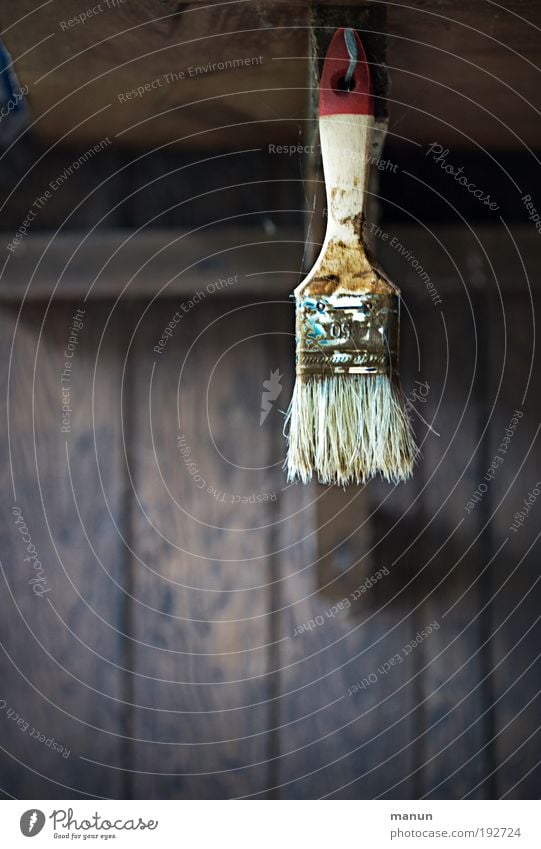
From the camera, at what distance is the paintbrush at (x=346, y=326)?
0.45 meters

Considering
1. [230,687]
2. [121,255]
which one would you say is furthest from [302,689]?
[121,255]

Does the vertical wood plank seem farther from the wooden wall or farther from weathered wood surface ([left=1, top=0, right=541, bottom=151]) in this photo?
weathered wood surface ([left=1, top=0, right=541, bottom=151])

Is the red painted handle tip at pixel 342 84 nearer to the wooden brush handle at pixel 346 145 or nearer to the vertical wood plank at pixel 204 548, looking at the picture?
the wooden brush handle at pixel 346 145

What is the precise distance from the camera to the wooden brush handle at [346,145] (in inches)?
17.8

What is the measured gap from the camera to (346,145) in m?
0.45

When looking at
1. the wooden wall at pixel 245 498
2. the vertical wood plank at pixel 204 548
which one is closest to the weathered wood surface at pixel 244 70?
the wooden wall at pixel 245 498

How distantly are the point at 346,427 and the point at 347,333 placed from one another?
0.16 ft

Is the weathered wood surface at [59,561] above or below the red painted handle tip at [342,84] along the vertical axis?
below

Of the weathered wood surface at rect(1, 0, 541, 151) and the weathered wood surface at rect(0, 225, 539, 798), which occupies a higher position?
the weathered wood surface at rect(1, 0, 541, 151)

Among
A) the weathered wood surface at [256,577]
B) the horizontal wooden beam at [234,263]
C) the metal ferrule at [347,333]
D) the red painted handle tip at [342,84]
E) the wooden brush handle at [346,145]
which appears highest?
the red painted handle tip at [342,84]

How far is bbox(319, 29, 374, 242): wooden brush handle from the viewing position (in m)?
0.45

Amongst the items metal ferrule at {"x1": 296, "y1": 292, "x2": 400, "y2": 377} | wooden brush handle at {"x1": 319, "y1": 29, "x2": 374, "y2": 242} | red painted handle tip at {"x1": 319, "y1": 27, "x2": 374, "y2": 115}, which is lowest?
metal ferrule at {"x1": 296, "y1": 292, "x2": 400, "y2": 377}

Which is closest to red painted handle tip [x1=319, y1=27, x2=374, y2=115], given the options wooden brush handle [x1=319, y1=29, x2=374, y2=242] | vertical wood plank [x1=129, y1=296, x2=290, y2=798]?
wooden brush handle [x1=319, y1=29, x2=374, y2=242]

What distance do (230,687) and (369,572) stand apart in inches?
4.0
